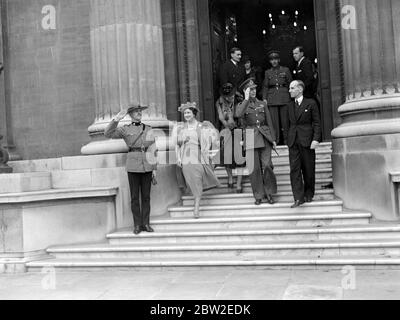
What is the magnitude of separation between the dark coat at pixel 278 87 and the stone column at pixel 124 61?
81.9 inches

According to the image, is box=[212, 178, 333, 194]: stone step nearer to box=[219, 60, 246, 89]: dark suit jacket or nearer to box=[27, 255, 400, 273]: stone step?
box=[219, 60, 246, 89]: dark suit jacket

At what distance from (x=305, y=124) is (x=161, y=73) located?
3.15 meters

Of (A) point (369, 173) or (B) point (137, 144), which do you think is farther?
(B) point (137, 144)

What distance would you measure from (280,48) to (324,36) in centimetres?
571

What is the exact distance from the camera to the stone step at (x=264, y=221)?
28.3 feet

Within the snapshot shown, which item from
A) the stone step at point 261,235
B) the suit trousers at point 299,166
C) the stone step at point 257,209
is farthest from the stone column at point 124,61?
the suit trousers at point 299,166

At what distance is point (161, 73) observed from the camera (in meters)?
10.8

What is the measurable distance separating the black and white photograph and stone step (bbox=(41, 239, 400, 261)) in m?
0.02

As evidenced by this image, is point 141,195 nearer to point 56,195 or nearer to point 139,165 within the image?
point 139,165

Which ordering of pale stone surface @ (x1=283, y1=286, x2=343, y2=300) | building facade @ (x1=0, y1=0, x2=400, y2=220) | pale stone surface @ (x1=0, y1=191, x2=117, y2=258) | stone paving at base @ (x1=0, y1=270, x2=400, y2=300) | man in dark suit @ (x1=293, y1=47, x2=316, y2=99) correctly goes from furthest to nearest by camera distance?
1. man in dark suit @ (x1=293, y1=47, x2=316, y2=99)
2. building facade @ (x1=0, y1=0, x2=400, y2=220)
3. pale stone surface @ (x1=0, y1=191, x2=117, y2=258)
4. stone paving at base @ (x1=0, y1=270, x2=400, y2=300)
5. pale stone surface @ (x1=283, y1=286, x2=343, y2=300)

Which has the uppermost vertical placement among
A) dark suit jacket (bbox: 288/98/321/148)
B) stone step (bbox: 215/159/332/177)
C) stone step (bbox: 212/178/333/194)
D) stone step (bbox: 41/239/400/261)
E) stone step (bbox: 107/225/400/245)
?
dark suit jacket (bbox: 288/98/321/148)

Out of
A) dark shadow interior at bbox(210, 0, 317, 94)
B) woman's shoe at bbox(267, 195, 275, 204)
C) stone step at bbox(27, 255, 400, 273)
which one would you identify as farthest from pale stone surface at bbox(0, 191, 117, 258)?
dark shadow interior at bbox(210, 0, 317, 94)

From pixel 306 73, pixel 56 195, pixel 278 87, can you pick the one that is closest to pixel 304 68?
pixel 306 73

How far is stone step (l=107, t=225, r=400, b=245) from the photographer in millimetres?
8062
